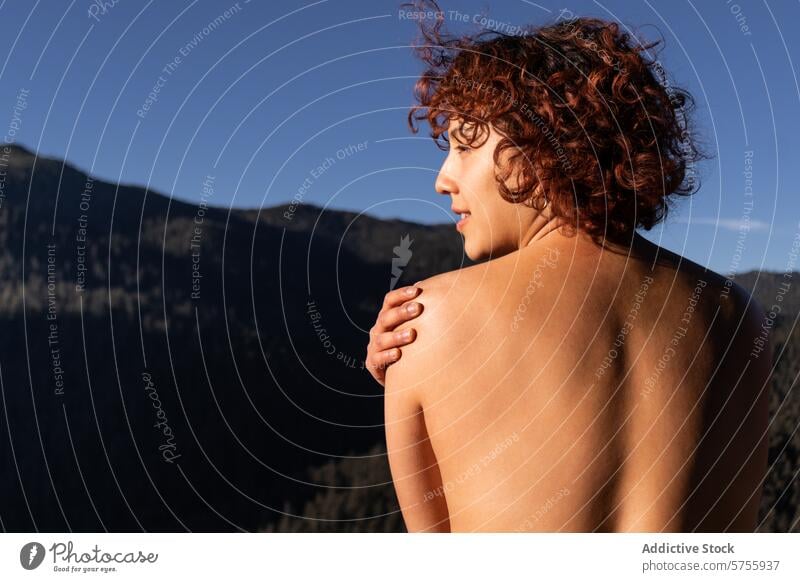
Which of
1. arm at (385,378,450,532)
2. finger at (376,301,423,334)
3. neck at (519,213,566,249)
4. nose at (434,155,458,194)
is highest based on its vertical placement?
nose at (434,155,458,194)

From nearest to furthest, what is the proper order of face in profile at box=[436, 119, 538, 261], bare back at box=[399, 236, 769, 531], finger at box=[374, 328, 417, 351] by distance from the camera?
bare back at box=[399, 236, 769, 531]
finger at box=[374, 328, 417, 351]
face in profile at box=[436, 119, 538, 261]

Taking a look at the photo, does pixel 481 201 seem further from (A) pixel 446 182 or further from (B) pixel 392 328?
(B) pixel 392 328

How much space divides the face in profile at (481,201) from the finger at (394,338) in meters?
0.24

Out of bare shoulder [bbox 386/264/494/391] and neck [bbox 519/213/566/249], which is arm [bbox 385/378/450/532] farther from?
neck [bbox 519/213/566/249]

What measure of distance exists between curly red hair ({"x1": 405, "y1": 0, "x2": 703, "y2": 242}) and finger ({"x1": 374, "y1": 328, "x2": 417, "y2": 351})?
0.33 meters

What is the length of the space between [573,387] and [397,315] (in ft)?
1.12

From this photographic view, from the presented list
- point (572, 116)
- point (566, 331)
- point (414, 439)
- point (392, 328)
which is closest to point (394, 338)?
point (392, 328)

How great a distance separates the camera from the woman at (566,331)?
4.26 ft

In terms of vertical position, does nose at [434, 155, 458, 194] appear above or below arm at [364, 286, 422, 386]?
above

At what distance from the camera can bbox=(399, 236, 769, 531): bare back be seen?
4.23 ft

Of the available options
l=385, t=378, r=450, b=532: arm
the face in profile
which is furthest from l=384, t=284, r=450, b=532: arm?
the face in profile

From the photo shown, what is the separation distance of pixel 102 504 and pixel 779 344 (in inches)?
115

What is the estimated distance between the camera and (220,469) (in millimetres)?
2809
